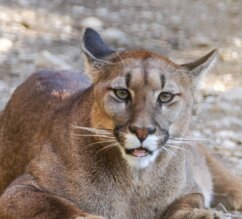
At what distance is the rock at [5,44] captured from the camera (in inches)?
379

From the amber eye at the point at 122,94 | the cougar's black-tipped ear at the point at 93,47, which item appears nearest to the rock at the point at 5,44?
the cougar's black-tipped ear at the point at 93,47

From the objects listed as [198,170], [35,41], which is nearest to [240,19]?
[35,41]

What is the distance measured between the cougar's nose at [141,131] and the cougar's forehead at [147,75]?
27cm

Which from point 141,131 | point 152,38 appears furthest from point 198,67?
point 152,38

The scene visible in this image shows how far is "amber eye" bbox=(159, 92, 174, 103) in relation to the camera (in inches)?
219

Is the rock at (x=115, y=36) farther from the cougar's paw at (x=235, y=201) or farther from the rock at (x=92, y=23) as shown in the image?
the cougar's paw at (x=235, y=201)

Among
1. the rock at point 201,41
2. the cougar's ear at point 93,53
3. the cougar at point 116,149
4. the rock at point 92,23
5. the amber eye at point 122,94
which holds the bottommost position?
the cougar at point 116,149

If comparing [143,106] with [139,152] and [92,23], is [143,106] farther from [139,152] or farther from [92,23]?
[92,23]

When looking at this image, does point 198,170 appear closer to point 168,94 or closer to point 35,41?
point 168,94

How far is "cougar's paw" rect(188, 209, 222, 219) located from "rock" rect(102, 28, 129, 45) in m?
4.66

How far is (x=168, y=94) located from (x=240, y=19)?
19.0 ft

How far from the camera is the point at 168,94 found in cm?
561

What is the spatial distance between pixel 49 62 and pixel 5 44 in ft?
2.37

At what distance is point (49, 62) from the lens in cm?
921
